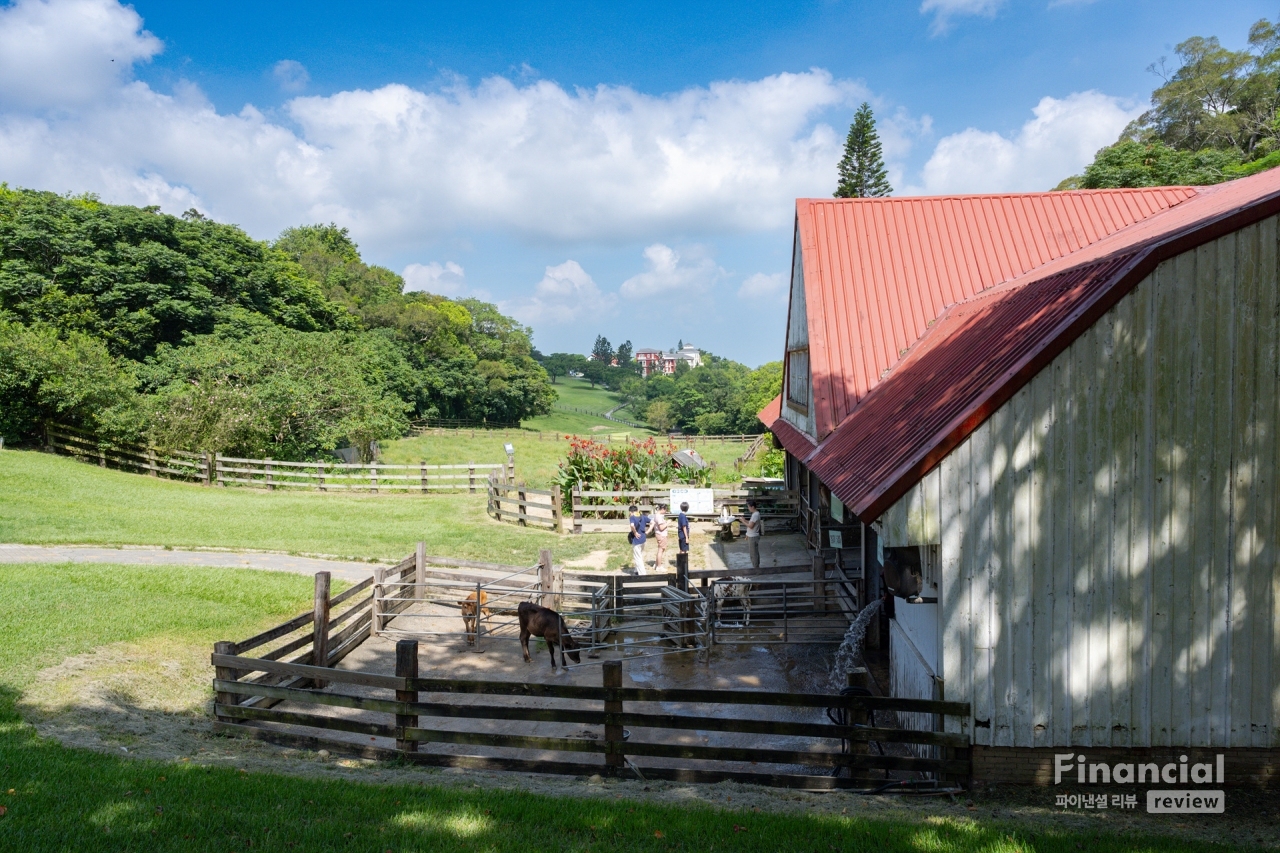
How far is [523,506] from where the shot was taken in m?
24.2

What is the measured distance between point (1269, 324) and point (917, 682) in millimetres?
4494

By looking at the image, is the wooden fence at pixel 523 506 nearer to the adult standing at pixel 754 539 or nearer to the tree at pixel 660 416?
the adult standing at pixel 754 539

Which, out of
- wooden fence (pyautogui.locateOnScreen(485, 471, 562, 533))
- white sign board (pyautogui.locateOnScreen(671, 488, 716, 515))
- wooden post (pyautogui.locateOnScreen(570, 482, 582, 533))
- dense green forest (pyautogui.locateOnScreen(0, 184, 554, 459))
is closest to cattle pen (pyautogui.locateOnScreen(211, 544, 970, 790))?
white sign board (pyautogui.locateOnScreen(671, 488, 716, 515))

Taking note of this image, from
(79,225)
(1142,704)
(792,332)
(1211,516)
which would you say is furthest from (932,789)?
(79,225)

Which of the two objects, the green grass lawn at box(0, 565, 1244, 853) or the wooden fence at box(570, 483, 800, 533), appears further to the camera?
the wooden fence at box(570, 483, 800, 533)

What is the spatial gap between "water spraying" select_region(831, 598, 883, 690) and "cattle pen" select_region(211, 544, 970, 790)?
0.28 meters

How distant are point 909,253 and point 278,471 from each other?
2436cm

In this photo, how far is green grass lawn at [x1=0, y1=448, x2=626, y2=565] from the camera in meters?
19.5

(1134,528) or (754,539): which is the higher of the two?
(1134,528)

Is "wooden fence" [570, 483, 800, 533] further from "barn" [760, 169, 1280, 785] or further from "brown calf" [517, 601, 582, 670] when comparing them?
"barn" [760, 169, 1280, 785]

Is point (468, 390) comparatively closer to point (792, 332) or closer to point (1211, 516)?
point (792, 332)

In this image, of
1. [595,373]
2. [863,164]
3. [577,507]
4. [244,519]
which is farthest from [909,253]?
[595,373]

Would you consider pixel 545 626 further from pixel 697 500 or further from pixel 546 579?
pixel 697 500

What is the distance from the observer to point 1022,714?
6.71 m
